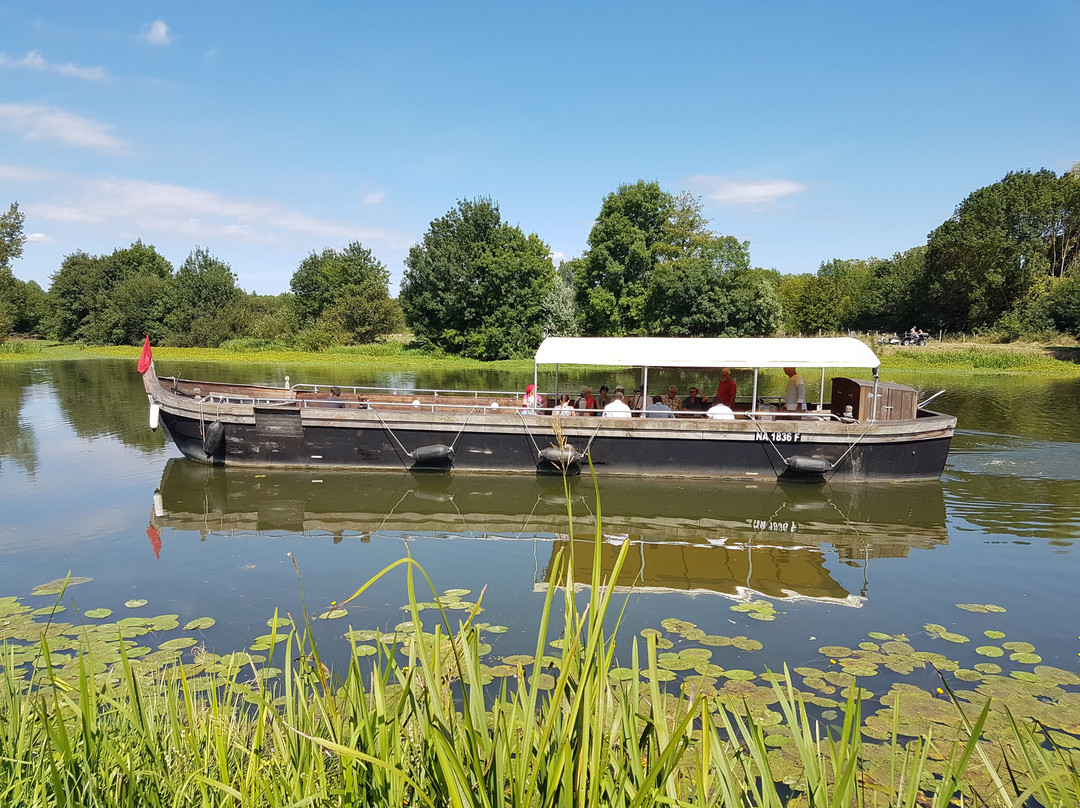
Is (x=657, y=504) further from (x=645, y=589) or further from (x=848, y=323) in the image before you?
(x=848, y=323)

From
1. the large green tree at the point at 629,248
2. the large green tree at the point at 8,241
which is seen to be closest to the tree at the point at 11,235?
the large green tree at the point at 8,241

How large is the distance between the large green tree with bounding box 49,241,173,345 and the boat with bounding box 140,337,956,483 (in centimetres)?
5140

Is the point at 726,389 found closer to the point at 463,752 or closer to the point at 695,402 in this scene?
the point at 695,402

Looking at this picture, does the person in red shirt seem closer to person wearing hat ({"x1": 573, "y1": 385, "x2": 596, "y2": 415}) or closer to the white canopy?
the white canopy

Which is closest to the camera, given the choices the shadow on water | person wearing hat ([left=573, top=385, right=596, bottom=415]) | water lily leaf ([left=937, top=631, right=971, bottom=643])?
water lily leaf ([left=937, top=631, right=971, bottom=643])

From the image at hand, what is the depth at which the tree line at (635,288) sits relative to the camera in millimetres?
41594

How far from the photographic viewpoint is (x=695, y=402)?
1392cm

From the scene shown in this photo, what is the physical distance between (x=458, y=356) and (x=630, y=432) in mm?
32545

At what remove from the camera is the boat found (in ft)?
40.5

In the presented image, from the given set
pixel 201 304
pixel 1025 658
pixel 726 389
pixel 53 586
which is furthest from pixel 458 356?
pixel 1025 658

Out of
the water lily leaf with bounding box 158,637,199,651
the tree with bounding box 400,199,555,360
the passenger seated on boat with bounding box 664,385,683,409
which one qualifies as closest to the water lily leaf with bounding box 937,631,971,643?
the water lily leaf with bounding box 158,637,199,651

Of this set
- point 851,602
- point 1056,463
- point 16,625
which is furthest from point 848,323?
point 16,625

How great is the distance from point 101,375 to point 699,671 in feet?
118

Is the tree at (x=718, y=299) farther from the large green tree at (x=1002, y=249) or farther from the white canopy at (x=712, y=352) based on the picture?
the white canopy at (x=712, y=352)
